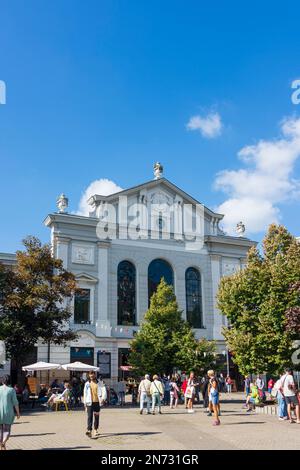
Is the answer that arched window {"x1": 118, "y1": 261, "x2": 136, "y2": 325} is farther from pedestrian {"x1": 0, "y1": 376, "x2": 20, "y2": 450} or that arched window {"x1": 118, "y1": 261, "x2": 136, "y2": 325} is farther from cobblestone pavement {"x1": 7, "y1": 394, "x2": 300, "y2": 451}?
pedestrian {"x1": 0, "y1": 376, "x2": 20, "y2": 450}

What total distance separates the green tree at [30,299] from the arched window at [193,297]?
15.2 metres

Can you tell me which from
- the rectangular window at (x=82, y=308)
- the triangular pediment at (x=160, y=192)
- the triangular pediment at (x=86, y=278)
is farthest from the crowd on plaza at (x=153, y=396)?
the triangular pediment at (x=160, y=192)

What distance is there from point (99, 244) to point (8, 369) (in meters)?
10.9

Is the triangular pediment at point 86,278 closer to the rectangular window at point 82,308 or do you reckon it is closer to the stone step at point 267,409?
the rectangular window at point 82,308

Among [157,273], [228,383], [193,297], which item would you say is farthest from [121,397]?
[193,297]

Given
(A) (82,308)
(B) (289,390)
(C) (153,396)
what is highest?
(A) (82,308)

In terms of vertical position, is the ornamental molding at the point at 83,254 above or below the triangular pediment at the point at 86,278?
above

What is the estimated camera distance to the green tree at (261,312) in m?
24.6

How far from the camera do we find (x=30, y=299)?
2686cm

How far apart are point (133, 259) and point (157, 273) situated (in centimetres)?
239

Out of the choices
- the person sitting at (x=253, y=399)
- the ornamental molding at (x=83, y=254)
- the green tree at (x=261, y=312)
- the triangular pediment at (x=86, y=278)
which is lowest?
the person sitting at (x=253, y=399)

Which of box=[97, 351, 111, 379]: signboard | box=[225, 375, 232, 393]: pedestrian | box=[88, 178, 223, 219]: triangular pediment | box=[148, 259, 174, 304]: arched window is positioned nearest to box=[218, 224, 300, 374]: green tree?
box=[97, 351, 111, 379]: signboard

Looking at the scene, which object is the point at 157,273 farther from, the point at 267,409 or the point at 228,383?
the point at 267,409
